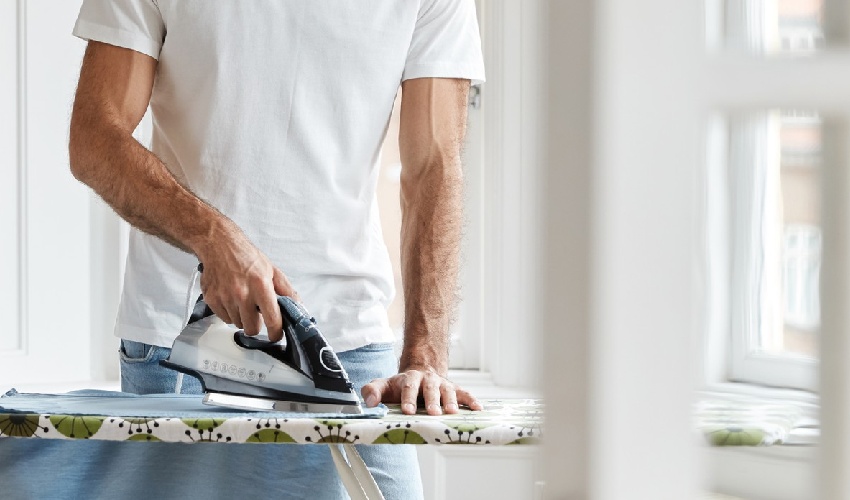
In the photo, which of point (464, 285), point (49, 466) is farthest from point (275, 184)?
point (464, 285)

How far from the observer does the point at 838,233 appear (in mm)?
468

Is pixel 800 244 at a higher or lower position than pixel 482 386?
higher

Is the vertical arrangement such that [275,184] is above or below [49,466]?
above

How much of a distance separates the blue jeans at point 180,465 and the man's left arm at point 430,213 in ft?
0.32

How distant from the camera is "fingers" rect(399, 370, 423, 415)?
1113mm

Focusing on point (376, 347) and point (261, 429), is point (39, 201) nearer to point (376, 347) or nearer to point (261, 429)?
point (376, 347)

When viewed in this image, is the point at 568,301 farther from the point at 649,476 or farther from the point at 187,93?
the point at 187,93

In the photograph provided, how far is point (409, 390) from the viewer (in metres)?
1.15

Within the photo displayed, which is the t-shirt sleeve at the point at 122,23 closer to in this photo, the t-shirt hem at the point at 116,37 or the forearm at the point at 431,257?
the t-shirt hem at the point at 116,37

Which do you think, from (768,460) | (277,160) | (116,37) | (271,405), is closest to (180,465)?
(271,405)

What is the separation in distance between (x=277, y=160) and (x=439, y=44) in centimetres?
34

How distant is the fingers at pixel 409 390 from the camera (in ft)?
3.65

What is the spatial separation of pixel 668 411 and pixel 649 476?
0.11 ft

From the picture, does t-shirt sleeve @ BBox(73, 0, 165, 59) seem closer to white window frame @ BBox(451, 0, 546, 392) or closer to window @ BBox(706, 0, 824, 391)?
white window frame @ BBox(451, 0, 546, 392)
